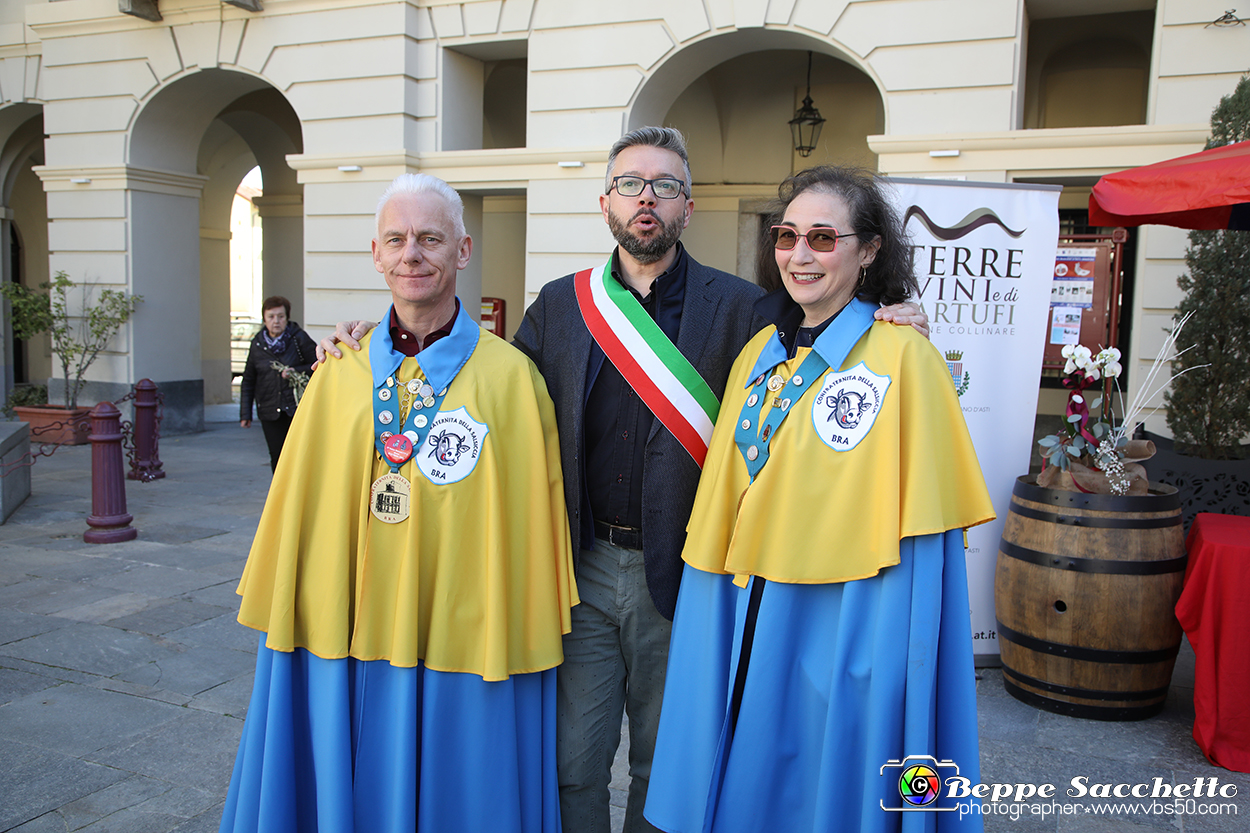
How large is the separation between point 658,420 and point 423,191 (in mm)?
834

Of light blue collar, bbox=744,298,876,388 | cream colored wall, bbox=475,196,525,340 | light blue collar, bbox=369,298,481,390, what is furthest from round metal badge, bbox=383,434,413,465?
cream colored wall, bbox=475,196,525,340

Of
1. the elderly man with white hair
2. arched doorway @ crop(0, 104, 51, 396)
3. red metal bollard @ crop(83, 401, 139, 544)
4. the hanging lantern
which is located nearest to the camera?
the elderly man with white hair

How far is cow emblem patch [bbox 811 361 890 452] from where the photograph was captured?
2.08 meters

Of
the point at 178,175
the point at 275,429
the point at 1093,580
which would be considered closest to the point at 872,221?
the point at 1093,580

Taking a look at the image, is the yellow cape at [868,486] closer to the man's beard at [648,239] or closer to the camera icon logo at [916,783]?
the camera icon logo at [916,783]

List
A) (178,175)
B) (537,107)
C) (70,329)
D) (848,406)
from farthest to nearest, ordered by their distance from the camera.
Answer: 1. (178,175)
2. (70,329)
3. (537,107)
4. (848,406)

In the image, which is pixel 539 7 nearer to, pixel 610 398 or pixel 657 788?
pixel 610 398

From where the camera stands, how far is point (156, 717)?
147 inches

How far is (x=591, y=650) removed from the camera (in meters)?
2.47

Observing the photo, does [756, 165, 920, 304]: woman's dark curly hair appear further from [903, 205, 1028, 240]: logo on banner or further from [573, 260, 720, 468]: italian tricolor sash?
[903, 205, 1028, 240]: logo on banner

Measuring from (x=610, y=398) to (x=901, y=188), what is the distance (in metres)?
2.67

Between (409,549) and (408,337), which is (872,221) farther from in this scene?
(409,549)

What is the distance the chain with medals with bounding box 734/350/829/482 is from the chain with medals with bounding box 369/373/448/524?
2.47ft

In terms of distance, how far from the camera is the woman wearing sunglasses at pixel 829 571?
200cm
